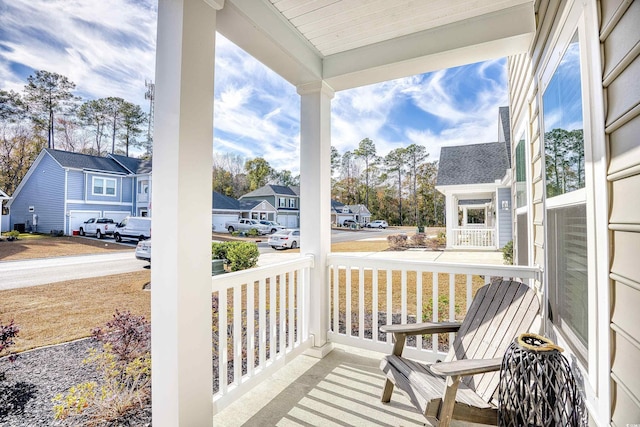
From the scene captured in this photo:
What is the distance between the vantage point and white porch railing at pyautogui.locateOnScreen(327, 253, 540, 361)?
9.11 feet

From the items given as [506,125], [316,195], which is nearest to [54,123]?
[316,195]

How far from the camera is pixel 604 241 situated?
1247mm

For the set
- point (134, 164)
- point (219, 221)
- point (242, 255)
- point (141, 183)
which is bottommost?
point (242, 255)

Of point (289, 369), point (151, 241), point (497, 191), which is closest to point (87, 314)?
point (151, 241)

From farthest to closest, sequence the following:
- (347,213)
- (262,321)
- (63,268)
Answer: (347,213)
(262,321)
(63,268)

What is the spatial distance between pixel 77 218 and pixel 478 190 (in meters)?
3.93

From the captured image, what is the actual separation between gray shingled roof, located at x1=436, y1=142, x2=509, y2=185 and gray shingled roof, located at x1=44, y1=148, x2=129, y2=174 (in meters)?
2.79

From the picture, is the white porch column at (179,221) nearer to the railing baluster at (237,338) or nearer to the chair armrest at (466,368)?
the railing baluster at (237,338)

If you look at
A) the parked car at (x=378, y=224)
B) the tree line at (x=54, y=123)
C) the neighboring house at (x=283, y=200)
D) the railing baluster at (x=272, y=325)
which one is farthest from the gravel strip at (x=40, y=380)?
the parked car at (x=378, y=224)

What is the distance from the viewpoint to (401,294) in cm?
313

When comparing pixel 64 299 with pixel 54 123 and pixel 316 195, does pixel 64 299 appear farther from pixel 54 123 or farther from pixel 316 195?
pixel 316 195

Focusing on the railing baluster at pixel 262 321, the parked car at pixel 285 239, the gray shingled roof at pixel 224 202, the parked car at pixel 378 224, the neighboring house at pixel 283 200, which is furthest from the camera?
the parked car at pixel 378 224

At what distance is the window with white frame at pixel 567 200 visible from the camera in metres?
1.60

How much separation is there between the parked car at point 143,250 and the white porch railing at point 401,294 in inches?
70.0
